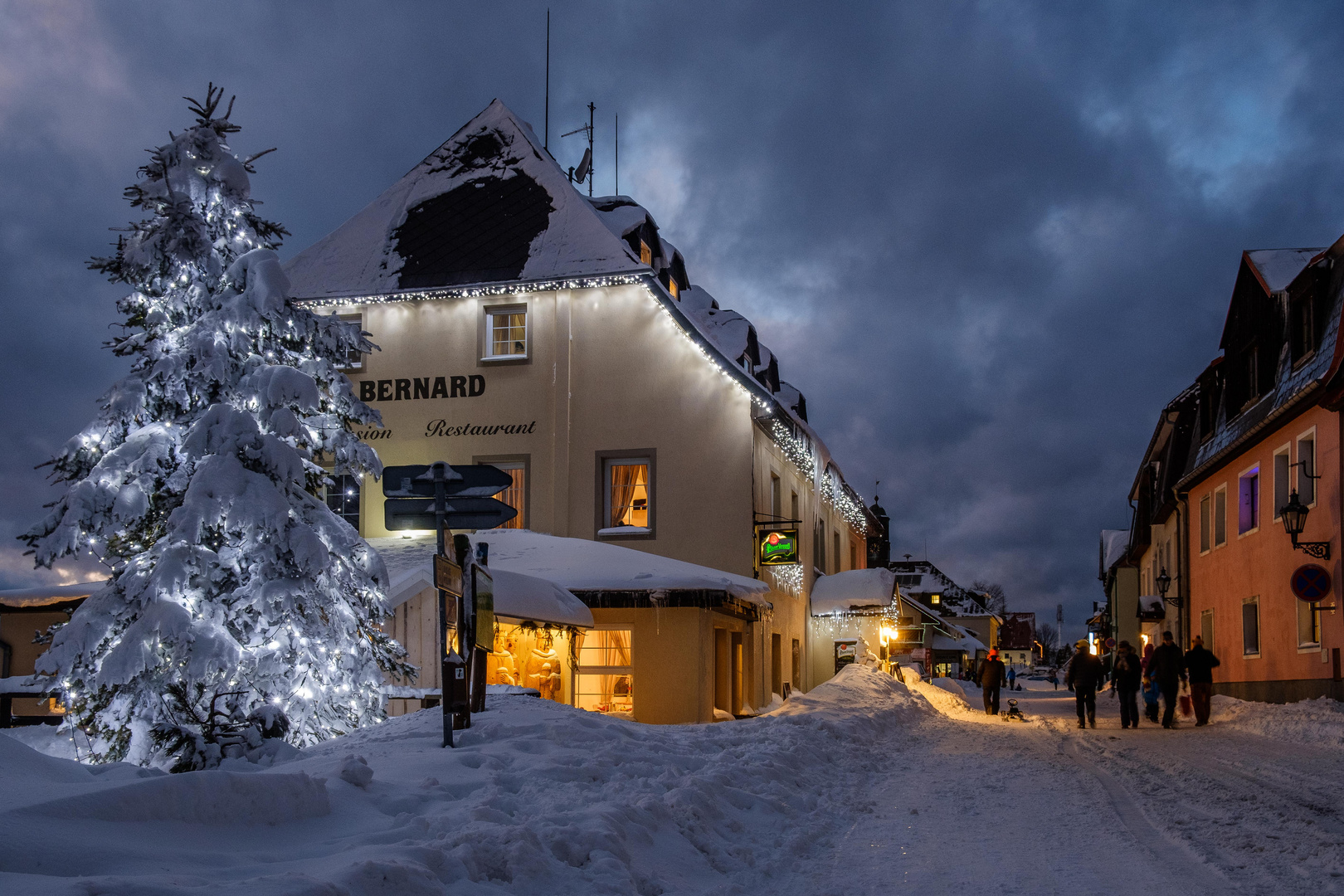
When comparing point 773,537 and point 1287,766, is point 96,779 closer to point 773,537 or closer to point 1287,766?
point 1287,766

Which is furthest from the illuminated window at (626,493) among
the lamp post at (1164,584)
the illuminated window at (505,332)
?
the lamp post at (1164,584)

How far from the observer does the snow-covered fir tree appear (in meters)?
10.8

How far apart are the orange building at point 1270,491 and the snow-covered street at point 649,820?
744 cm

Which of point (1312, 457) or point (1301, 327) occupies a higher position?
point (1301, 327)

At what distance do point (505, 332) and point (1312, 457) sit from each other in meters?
15.7

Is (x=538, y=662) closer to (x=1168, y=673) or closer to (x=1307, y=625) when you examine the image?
(x=1168, y=673)

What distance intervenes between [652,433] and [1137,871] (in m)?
16.5

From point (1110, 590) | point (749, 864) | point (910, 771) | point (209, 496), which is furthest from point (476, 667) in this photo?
point (1110, 590)

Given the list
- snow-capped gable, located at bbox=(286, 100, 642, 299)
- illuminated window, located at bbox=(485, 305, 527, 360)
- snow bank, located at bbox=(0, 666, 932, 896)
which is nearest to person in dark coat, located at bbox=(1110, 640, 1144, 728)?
snow bank, located at bbox=(0, 666, 932, 896)

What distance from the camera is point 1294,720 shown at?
16359mm

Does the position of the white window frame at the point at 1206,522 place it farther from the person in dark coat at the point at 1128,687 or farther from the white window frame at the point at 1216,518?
the person in dark coat at the point at 1128,687

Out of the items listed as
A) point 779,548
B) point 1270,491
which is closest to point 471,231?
point 779,548

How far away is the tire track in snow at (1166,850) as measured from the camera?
6.22 metres

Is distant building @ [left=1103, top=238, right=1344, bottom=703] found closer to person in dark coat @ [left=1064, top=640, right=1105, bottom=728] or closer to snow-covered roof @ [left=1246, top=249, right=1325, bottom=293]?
snow-covered roof @ [left=1246, top=249, right=1325, bottom=293]
